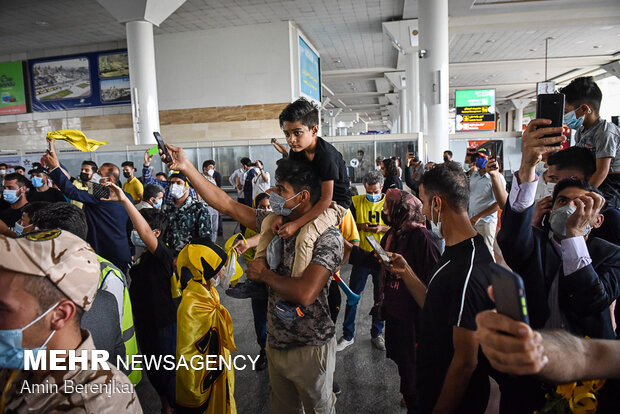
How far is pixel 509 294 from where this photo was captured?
86 centimetres

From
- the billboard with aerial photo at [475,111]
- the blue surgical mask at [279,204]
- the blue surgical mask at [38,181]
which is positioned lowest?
the blue surgical mask at [279,204]

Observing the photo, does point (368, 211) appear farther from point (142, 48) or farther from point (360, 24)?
point (360, 24)

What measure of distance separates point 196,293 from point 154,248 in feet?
2.35

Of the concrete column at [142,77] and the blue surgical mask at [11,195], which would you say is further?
the concrete column at [142,77]

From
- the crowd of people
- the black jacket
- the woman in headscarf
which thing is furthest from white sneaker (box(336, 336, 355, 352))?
the black jacket

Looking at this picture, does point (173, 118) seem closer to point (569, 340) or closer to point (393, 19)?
point (393, 19)

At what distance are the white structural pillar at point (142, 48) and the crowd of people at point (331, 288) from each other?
1086cm

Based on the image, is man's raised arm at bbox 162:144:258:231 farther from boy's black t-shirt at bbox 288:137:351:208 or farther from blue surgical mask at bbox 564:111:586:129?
blue surgical mask at bbox 564:111:586:129

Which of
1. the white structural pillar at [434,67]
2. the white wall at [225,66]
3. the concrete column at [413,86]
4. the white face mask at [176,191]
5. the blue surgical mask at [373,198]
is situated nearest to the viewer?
the white face mask at [176,191]

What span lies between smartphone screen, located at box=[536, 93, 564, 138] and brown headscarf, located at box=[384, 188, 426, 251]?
5.34ft

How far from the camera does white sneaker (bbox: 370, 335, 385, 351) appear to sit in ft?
13.6

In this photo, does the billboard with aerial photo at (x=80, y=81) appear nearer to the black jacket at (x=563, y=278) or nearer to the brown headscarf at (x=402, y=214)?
the brown headscarf at (x=402, y=214)

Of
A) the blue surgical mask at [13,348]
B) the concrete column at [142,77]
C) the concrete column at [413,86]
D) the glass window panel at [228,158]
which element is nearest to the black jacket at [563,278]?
the blue surgical mask at [13,348]

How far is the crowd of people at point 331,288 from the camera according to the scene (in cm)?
128
